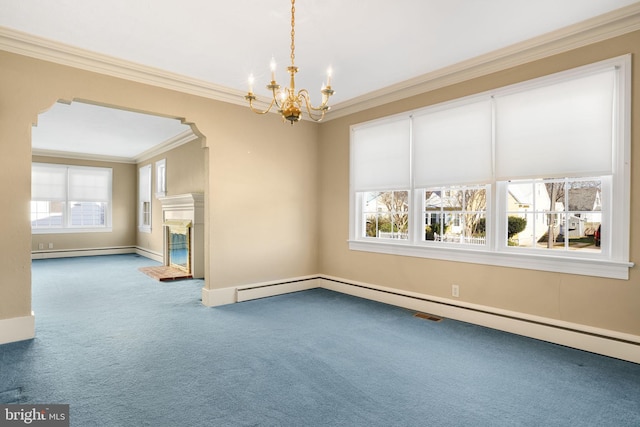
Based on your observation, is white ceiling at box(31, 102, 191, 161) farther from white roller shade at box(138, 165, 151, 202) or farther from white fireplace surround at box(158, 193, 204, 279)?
white fireplace surround at box(158, 193, 204, 279)

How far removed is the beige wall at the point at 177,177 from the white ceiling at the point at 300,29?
214 centimetres

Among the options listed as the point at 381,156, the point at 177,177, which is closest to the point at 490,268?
the point at 381,156

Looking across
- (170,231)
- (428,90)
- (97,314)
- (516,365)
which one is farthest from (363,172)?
(170,231)

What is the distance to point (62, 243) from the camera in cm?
865

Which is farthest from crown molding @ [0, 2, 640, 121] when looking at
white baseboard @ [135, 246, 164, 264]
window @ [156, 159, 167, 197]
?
white baseboard @ [135, 246, 164, 264]

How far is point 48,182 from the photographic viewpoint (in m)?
8.54

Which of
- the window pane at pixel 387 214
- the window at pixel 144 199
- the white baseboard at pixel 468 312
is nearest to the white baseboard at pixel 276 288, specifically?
the white baseboard at pixel 468 312

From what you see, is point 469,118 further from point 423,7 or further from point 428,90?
point 423,7

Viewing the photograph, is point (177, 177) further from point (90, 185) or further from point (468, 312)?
point (468, 312)

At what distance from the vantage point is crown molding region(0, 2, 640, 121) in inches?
108

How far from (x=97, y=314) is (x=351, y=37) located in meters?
4.05

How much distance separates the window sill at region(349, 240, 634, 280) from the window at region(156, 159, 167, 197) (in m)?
5.53

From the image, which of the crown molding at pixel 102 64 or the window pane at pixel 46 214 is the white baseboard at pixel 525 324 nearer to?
the crown molding at pixel 102 64

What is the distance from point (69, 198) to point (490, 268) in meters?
9.87
